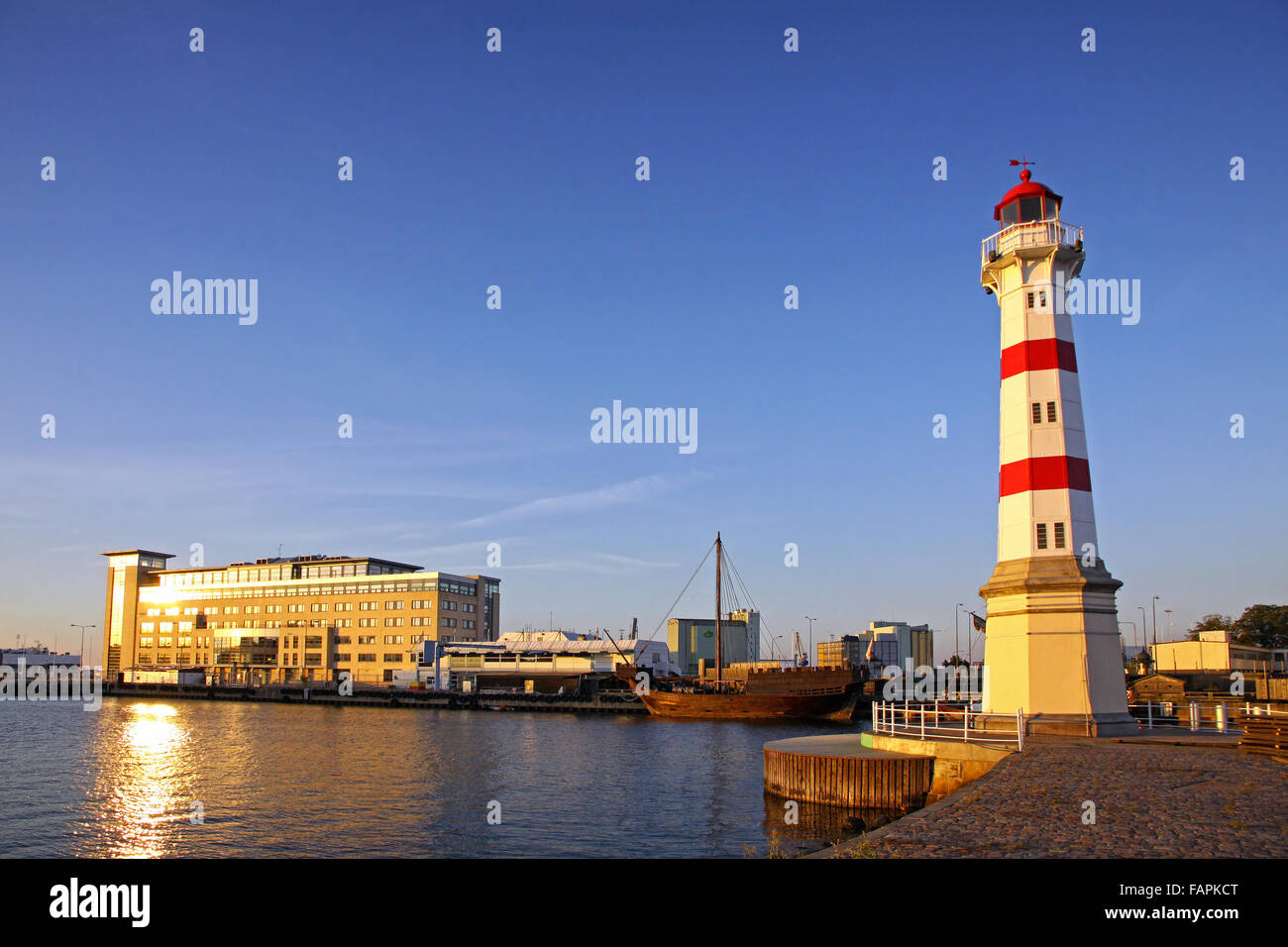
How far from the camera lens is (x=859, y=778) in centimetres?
3119

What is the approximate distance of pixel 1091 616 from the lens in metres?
32.0

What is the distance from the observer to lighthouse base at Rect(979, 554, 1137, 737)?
31719 millimetres

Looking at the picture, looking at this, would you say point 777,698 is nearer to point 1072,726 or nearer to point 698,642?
point 1072,726

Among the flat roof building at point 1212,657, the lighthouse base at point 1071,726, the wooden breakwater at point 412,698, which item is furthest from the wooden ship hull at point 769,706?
the lighthouse base at point 1071,726

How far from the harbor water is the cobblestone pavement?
394 centimetres

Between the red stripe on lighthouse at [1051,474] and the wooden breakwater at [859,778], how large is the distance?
1068cm

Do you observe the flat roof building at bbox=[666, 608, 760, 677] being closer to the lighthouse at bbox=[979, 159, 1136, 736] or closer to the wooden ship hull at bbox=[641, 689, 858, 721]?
the wooden ship hull at bbox=[641, 689, 858, 721]

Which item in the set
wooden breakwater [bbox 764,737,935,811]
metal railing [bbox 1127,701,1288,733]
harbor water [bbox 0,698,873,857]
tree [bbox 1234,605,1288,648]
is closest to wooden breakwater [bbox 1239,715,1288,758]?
metal railing [bbox 1127,701,1288,733]

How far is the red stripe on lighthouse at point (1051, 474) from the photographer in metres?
33.0

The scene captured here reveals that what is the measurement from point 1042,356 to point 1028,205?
643cm

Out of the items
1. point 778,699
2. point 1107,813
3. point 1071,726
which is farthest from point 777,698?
point 1107,813
